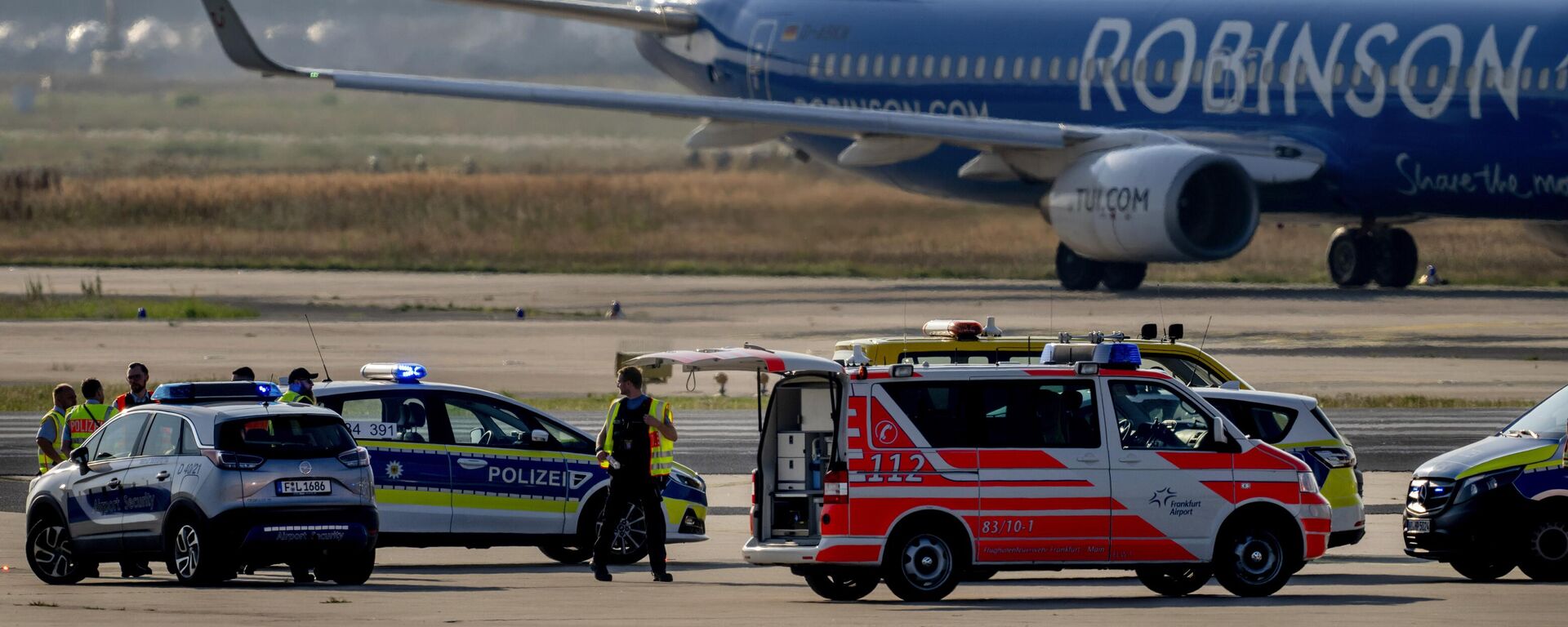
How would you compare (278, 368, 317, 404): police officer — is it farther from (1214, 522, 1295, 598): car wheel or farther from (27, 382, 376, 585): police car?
(1214, 522, 1295, 598): car wheel

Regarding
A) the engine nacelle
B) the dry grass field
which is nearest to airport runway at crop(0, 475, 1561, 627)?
the engine nacelle

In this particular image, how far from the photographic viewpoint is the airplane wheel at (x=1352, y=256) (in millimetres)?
42844

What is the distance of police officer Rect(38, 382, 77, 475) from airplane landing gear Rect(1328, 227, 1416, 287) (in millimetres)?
28779

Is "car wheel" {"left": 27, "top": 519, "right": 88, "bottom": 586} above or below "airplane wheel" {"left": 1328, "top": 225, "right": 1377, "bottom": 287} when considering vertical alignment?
below

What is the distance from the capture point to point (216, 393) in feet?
51.2

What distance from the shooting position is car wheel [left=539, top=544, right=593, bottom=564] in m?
16.9

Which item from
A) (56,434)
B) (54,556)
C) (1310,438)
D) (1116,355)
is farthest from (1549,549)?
(56,434)

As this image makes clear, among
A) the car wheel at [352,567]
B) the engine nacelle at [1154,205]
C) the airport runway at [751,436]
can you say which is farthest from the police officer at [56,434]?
the engine nacelle at [1154,205]

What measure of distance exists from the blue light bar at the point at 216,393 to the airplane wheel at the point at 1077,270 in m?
29.0

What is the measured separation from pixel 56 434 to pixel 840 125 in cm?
2261

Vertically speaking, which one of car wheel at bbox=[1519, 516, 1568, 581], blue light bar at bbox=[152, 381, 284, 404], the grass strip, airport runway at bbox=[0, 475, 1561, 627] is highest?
the grass strip

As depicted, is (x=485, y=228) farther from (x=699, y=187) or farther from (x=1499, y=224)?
(x=1499, y=224)

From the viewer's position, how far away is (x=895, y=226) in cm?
5012

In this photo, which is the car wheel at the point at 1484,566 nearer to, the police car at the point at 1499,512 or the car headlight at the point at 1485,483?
the police car at the point at 1499,512
